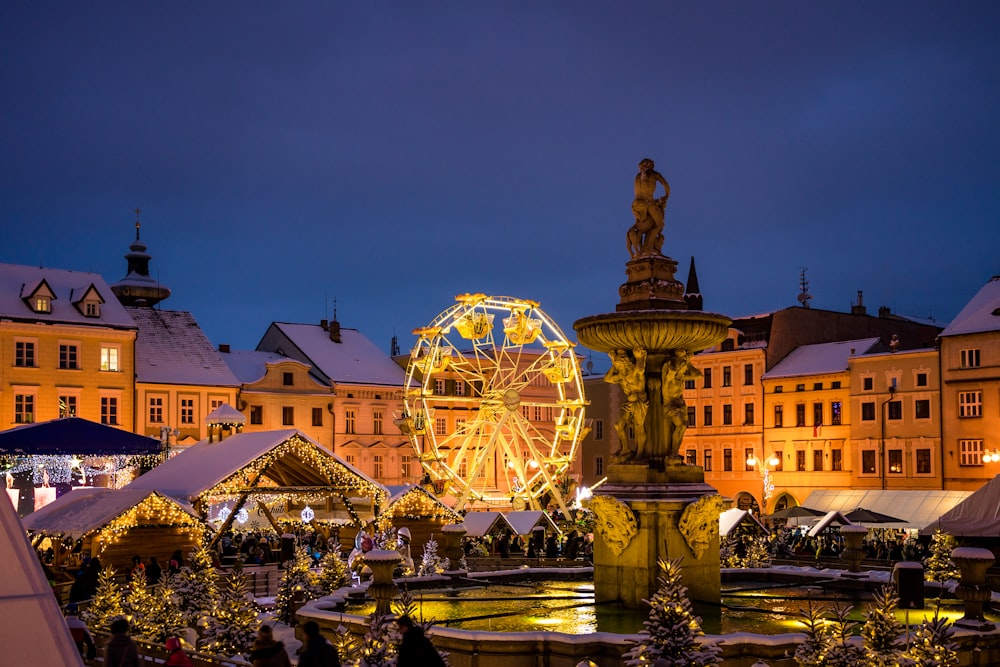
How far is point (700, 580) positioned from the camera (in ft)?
Result: 56.7

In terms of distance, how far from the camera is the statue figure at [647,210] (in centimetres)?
1902

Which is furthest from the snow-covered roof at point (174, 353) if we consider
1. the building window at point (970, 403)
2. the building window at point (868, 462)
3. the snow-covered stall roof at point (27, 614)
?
the snow-covered stall roof at point (27, 614)

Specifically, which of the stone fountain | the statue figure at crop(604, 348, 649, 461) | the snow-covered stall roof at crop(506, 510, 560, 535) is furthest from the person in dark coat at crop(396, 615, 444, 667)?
the snow-covered stall roof at crop(506, 510, 560, 535)

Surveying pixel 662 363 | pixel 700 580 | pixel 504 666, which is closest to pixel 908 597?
pixel 700 580

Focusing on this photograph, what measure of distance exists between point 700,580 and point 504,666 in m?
5.20

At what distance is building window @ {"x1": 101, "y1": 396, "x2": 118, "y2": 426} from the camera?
175 feet

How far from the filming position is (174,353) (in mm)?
58812

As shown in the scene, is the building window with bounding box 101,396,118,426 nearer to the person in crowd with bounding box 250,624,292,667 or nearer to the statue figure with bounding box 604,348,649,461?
the statue figure with bounding box 604,348,649,461

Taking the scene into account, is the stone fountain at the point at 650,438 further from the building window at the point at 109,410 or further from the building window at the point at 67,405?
the building window at the point at 109,410

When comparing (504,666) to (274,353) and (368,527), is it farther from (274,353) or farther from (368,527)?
(274,353)

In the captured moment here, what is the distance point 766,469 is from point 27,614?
2280 inches

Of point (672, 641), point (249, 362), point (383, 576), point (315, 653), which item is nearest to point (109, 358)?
point (249, 362)

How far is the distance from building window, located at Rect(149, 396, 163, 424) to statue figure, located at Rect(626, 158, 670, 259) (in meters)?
41.9

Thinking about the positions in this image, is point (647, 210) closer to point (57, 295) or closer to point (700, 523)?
point (700, 523)
